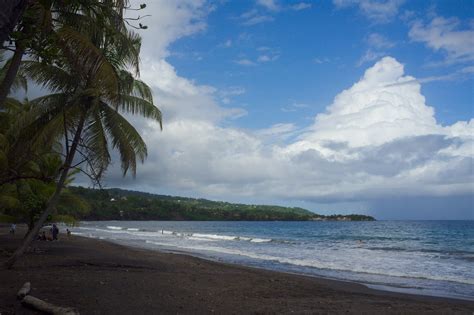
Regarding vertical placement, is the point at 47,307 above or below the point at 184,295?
above

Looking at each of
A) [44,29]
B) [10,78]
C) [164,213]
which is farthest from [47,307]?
[164,213]

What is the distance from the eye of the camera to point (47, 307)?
593 centimetres

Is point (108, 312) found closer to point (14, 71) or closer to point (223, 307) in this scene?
point (223, 307)

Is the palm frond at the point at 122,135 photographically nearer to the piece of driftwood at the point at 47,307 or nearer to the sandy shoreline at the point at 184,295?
the sandy shoreline at the point at 184,295

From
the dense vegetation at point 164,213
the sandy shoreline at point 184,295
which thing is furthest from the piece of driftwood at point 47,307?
the dense vegetation at point 164,213

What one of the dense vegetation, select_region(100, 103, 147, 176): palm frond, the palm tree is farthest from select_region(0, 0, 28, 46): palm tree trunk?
the dense vegetation

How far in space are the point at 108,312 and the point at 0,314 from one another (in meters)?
1.60

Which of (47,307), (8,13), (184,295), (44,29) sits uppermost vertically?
(44,29)

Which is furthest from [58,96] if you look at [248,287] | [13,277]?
[248,287]

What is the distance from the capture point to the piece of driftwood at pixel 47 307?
18.3ft

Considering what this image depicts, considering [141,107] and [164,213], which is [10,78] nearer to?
[141,107]

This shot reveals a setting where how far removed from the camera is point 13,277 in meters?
9.16

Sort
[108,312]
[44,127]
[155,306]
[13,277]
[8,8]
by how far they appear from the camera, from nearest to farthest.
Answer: [8,8], [108,312], [155,306], [13,277], [44,127]

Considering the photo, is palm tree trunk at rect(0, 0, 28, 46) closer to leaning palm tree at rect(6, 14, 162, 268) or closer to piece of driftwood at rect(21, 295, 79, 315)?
piece of driftwood at rect(21, 295, 79, 315)
